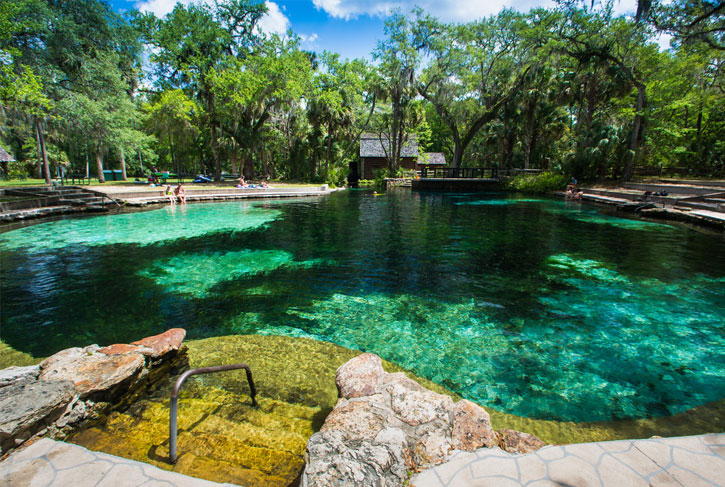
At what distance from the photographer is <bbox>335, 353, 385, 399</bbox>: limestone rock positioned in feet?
10.9

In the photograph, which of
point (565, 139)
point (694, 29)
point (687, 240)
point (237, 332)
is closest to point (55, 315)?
point (237, 332)

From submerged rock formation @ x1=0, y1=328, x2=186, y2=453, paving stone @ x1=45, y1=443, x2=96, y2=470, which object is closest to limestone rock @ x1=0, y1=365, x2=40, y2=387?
submerged rock formation @ x1=0, y1=328, x2=186, y2=453

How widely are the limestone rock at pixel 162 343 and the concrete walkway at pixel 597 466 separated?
11.9 ft

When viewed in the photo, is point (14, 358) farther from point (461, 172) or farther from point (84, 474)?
point (461, 172)

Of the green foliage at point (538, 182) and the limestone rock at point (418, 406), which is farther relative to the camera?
the green foliage at point (538, 182)

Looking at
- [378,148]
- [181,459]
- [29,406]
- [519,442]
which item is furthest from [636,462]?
[378,148]

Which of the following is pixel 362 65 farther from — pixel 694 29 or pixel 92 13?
pixel 694 29

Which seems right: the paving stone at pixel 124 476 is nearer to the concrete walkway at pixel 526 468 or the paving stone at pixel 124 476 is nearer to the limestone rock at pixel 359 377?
the concrete walkway at pixel 526 468

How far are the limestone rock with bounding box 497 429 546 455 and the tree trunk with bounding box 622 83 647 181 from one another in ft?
107

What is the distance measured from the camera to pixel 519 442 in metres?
2.70

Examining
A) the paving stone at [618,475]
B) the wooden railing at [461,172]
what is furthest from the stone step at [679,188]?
the paving stone at [618,475]

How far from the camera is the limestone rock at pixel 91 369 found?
11.3 feet

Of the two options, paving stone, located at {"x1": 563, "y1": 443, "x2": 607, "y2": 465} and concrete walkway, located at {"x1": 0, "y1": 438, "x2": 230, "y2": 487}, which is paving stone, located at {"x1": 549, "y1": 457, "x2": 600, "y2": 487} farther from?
concrete walkway, located at {"x1": 0, "y1": 438, "x2": 230, "y2": 487}

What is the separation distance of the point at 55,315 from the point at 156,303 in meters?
1.65
